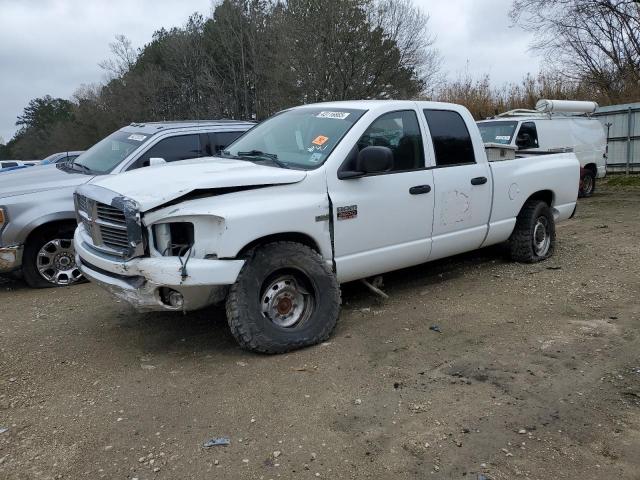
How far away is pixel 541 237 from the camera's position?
22.4 feet

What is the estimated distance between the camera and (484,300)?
18.0 ft

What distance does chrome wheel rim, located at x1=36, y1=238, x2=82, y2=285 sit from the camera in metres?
6.37

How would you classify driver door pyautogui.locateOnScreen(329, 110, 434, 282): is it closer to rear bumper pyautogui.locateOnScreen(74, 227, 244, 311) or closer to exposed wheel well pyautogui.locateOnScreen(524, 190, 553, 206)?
rear bumper pyautogui.locateOnScreen(74, 227, 244, 311)

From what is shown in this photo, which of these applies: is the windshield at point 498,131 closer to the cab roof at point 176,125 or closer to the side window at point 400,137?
the cab roof at point 176,125

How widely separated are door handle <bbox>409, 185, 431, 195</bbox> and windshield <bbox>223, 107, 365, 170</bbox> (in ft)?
2.68

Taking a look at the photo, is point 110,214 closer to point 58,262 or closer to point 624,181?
point 58,262

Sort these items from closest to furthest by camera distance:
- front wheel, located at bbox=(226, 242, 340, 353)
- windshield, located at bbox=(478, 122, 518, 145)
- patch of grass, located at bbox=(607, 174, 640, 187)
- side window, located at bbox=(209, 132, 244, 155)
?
front wheel, located at bbox=(226, 242, 340, 353) → side window, located at bbox=(209, 132, 244, 155) → windshield, located at bbox=(478, 122, 518, 145) → patch of grass, located at bbox=(607, 174, 640, 187)

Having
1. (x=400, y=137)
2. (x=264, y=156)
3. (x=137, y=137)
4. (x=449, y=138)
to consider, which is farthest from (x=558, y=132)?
(x=264, y=156)

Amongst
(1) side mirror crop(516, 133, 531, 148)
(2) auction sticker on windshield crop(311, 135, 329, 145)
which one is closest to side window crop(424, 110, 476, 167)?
(2) auction sticker on windshield crop(311, 135, 329, 145)

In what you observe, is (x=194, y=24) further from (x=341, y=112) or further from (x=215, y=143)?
(x=341, y=112)

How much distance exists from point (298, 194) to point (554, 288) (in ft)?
10.3

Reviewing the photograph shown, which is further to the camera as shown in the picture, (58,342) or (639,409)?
(58,342)

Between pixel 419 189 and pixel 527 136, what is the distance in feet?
25.2

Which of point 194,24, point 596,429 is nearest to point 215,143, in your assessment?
point 596,429
